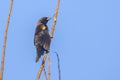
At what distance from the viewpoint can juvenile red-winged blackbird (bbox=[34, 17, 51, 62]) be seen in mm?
4488

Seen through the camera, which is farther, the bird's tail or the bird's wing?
the bird's wing

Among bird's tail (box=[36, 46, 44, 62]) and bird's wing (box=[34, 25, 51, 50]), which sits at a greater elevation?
bird's wing (box=[34, 25, 51, 50])

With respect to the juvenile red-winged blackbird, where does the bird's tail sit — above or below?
below

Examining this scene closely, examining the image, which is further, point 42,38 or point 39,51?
point 42,38

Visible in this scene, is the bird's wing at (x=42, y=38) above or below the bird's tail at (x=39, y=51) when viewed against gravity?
above

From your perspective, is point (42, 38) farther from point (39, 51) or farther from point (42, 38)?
point (39, 51)

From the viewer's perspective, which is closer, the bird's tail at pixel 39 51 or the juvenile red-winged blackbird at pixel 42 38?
the bird's tail at pixel 39 51

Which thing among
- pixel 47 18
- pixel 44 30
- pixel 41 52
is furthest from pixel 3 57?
pixel 47 18

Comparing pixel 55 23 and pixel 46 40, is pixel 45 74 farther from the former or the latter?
pixel 46 40

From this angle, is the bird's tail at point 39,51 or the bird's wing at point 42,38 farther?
the bird's wing at point 42,38

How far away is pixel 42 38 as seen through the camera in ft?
15.8

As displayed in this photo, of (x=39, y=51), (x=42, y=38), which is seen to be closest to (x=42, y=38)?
(x=42, y=38)

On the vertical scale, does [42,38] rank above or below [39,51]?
above

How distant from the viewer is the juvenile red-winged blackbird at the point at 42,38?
449 cm
